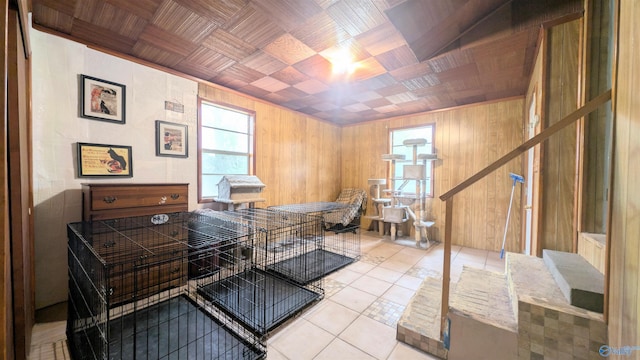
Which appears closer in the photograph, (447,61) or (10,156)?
(10,156)

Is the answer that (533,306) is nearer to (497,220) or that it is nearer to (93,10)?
(497,220)

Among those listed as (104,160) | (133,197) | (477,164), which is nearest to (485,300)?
(477,164)

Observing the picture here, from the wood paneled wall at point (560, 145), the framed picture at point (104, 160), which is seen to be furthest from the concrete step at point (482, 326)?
the framed picture at point (104, 160)

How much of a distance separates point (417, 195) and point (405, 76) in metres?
2.15

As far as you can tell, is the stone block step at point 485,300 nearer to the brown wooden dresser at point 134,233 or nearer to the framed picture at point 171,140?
the brown wooden dresser at point 134,233

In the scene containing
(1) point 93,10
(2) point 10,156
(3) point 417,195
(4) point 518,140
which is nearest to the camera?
(2) point 10,156

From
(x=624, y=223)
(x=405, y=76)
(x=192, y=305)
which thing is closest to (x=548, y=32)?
(x=405, y=76)

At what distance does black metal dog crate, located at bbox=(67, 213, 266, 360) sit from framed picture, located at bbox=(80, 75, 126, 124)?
3.70ft

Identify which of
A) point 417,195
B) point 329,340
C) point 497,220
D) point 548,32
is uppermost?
point 548,32

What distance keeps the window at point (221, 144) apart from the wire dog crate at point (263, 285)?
88 centimetres

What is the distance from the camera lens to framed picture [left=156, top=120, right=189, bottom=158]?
109 inches

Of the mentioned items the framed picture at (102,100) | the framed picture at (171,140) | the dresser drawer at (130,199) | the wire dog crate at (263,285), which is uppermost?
the framed picture at (102,100)

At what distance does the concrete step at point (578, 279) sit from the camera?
48.0 inches

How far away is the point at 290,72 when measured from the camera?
2.97m
